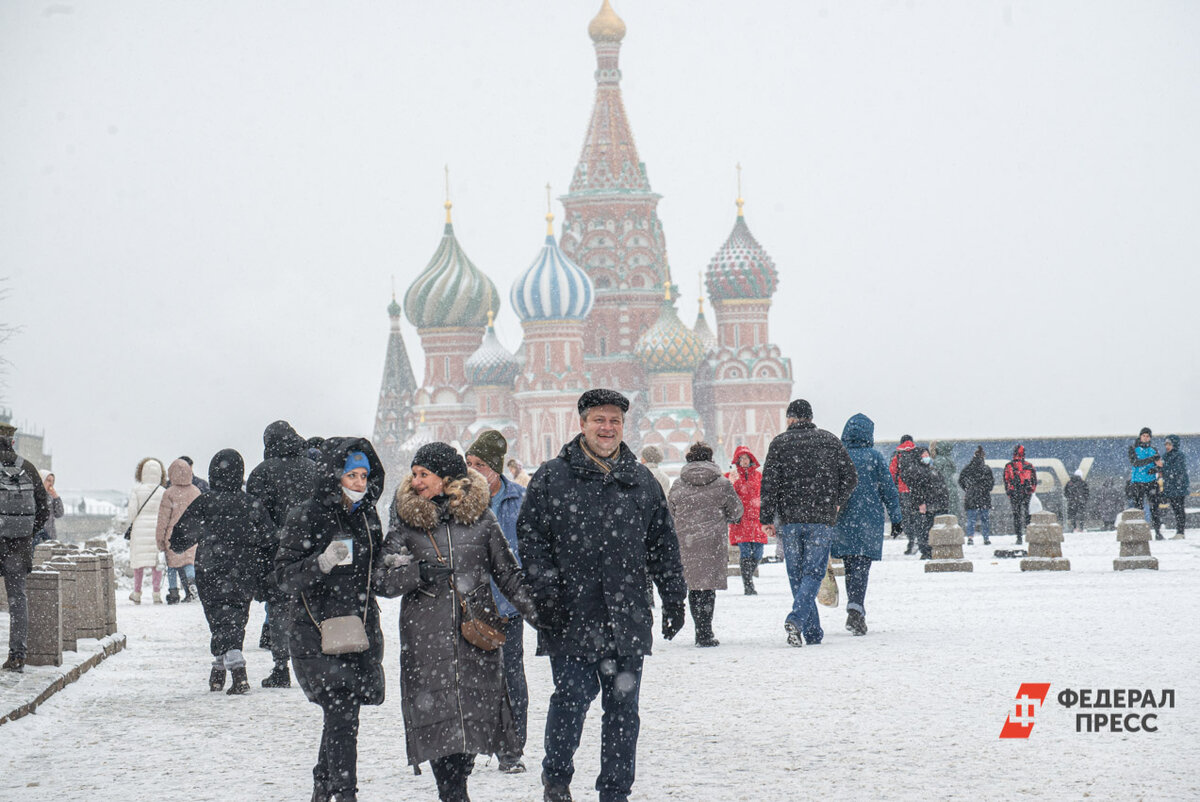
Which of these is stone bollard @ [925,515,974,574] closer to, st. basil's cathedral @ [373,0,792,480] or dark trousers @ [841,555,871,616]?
dark trousers @ [841,555,871,616]

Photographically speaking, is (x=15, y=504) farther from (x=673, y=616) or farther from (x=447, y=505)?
(x=673, y=616)

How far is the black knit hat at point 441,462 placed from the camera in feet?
19.8

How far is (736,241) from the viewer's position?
85.2 meters

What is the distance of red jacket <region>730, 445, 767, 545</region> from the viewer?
16672 mm

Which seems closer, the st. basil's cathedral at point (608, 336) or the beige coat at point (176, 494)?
the beige coat at point (176, 494)

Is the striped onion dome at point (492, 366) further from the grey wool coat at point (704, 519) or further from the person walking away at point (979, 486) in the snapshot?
the grey wool coat at point (704, 519)

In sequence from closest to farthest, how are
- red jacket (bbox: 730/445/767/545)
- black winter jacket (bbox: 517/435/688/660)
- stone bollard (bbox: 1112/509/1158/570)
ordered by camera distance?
black winter jacket (bbox: 517/435/688/660) → red jacket (bbox: 730/445/767/545) → stone bollard (bbox: 1112/509/1158/570)

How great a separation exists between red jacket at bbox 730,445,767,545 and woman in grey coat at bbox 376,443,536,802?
35.0ft

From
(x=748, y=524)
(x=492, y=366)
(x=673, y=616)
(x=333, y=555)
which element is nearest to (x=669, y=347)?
(x=492, y=366)

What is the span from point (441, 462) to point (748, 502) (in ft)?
38.1

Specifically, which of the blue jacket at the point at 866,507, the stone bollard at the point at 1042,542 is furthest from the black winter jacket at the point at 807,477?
the stone bollard at the point at 1042,542

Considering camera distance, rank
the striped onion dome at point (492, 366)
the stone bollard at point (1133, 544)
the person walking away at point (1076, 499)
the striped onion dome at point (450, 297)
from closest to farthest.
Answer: the stone bollard at point (1133, 544) < the person walking away at point (1076, 499) < the striped onion dome at point (492, 366) < the striped onion dome at point (450, 297)

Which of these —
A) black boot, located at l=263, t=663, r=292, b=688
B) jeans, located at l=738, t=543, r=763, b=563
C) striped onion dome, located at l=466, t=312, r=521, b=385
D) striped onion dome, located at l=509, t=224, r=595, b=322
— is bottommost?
black boot, located at l=263, t=663, r=292, b=688

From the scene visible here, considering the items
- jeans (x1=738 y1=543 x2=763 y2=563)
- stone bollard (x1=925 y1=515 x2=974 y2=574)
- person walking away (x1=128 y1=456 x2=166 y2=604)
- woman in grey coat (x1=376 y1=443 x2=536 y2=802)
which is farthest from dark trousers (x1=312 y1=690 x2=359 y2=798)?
stone bollard (x1=925 y1=515 x2=974 y2=574)
